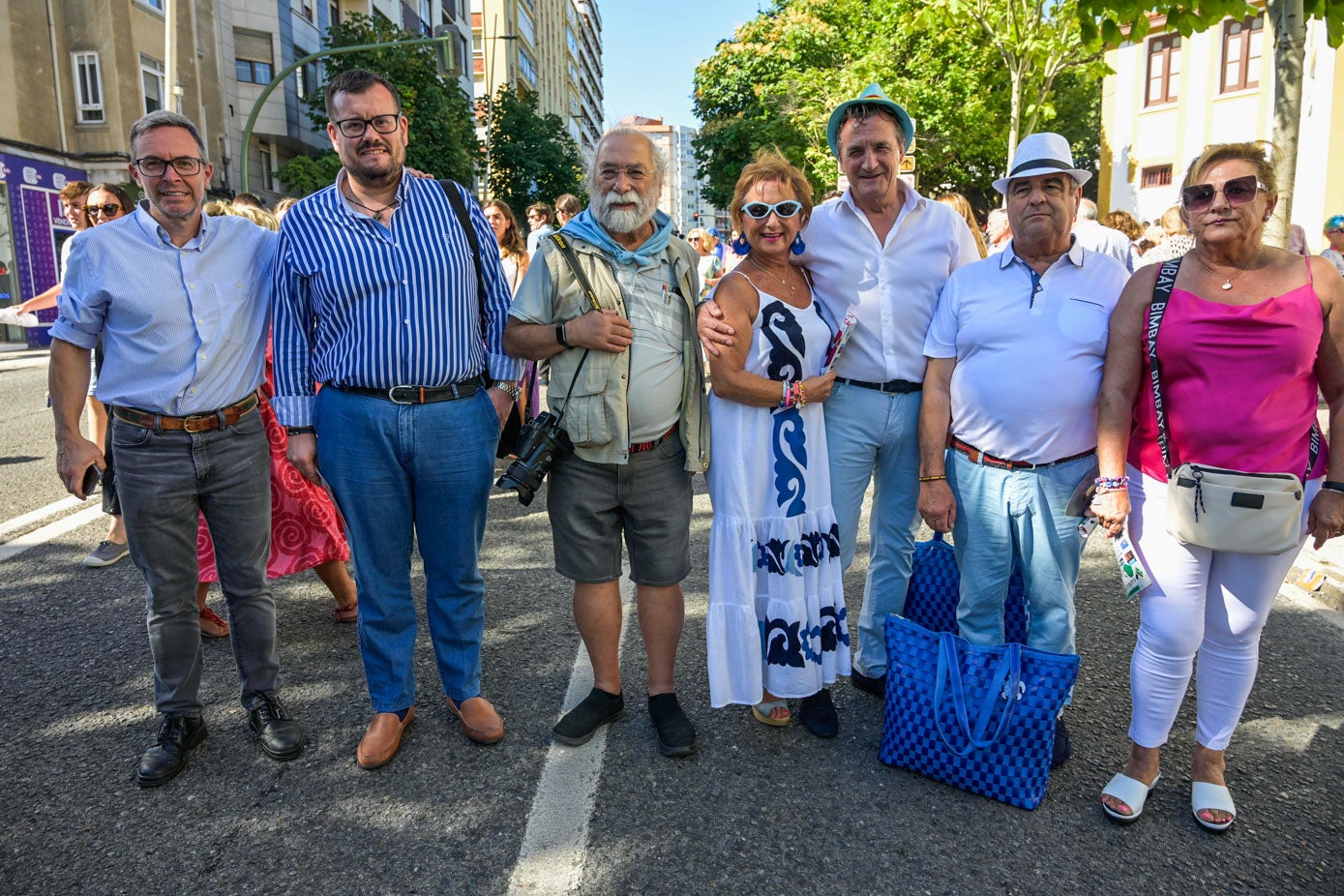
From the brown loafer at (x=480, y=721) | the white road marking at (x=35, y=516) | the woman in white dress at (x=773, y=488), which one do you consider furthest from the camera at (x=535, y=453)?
the white road marking at (x=35, y=516)

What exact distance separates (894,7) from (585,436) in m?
27.6

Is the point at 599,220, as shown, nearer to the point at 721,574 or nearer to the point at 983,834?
the point at 721,574

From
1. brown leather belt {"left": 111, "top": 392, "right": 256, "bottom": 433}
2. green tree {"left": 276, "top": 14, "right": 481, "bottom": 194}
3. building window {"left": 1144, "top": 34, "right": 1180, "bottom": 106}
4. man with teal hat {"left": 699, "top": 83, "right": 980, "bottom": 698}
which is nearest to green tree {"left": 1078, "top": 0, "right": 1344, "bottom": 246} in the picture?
man with teal hat {"left": 699, "top": 83, "right": 980, "bottom": 698}

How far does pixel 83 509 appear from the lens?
21.2 feet

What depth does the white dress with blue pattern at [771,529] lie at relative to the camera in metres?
3.18

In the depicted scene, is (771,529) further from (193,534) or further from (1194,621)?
(193,534)

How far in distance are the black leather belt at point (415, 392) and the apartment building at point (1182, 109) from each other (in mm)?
21141

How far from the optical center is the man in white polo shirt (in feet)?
9.51

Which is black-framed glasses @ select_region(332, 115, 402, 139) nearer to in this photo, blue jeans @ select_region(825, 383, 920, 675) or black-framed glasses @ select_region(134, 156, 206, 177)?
black-framed glasses @ select_region(134, 156, 206, 177)

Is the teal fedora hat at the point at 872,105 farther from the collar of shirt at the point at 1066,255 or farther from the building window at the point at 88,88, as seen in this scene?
the building window at the point at 88,88

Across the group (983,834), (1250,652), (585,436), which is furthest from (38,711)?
(1250,652)

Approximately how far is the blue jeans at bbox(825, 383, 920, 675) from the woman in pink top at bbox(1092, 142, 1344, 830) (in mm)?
716

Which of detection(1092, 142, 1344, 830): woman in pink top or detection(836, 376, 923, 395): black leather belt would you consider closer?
detection(1092, 142, 1344, 830): woman in pink top

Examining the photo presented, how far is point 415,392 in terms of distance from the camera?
10.0 feet
